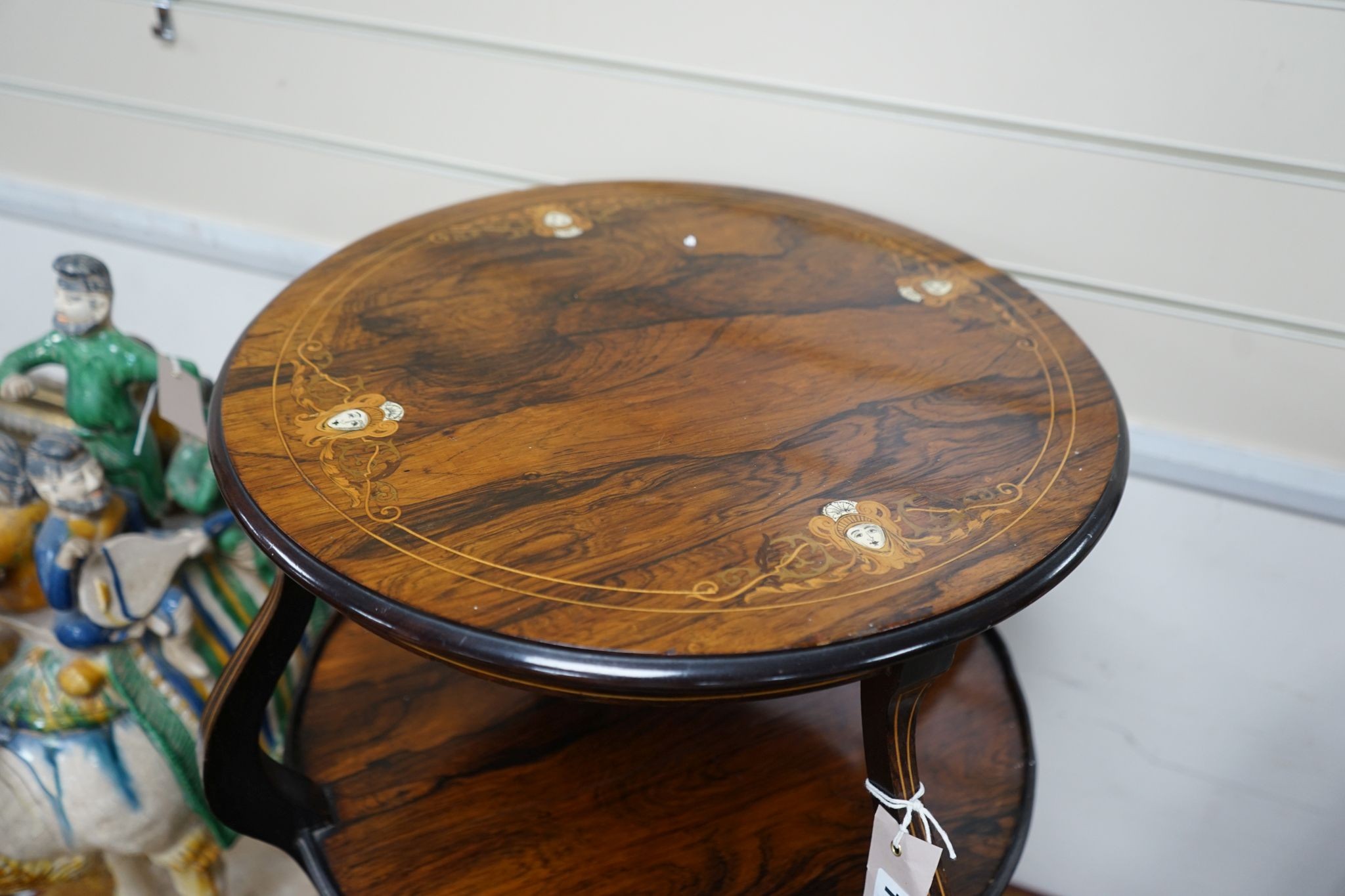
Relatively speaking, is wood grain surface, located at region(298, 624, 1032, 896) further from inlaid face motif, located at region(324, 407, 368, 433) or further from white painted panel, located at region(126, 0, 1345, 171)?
white painted panel, located at region(126, 0, 1345, 171)

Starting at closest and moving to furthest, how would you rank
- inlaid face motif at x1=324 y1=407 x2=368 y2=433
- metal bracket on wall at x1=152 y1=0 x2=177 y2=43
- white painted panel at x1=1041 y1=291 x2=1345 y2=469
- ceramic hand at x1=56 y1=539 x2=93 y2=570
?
1. inlaid face motif at x1=324 y1=407 x2=368 y2=433
2. ceramic hand at x1=56 y1=539 x2=93 y2=570
3. white painted panel at x1=1041 y1=291 x2=1345 y2=469
4. metal bracket on wall at x1=152 y1=0 x2=177 y2=43

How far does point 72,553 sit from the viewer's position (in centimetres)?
80

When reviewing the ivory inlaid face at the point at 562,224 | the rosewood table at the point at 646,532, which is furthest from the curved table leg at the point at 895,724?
the ivory inlaid face at the point at 562,224

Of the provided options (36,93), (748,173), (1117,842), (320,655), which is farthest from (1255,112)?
(36,93)

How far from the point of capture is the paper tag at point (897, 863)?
0.55 meters

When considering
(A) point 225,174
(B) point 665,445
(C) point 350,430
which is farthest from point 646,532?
(A) point 225,174

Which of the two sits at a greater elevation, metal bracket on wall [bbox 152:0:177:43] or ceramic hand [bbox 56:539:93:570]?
metal bracket on wall [bbox 152:0:177:43]

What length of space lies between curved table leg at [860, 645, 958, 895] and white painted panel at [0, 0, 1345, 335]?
0.53m

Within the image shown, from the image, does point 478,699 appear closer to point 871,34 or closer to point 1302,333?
point 871,34

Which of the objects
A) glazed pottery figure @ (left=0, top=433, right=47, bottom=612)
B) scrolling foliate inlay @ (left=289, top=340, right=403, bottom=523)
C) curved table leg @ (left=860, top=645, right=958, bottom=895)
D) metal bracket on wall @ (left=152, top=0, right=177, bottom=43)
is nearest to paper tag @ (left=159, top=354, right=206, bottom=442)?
glazed pottery figure @ (left=0, top=433, right=47, bottom=612)

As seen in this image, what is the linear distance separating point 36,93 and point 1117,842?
1.54m

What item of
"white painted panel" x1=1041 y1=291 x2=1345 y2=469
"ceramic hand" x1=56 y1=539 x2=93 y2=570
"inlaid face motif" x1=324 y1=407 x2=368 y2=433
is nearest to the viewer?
"inlaid face motif" x1=324 y1=407 x2=368 y2=433

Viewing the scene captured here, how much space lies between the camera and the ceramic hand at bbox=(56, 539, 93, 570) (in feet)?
2.61

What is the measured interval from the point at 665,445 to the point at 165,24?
0.89 meters
